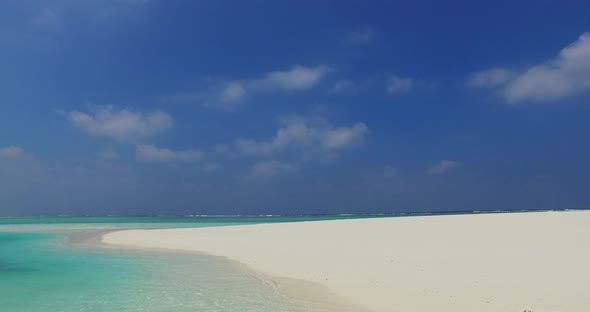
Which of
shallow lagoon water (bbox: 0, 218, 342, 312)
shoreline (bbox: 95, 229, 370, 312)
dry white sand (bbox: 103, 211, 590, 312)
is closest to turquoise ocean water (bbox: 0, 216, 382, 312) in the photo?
shallow lagoon water (bbox: 0, 218, 342, 312)

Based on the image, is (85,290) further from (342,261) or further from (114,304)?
(342,261)

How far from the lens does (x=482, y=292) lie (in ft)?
28.4

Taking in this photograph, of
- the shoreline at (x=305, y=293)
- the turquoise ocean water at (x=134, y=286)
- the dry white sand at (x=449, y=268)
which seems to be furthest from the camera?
the turquoise ocean water at (x=134, y=286)

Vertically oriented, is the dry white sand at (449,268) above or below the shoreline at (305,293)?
above

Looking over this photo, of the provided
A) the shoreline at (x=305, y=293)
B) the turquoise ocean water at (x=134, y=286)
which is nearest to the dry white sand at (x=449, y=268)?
the shoreline at (x=305, y=293)

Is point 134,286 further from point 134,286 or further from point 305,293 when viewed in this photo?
point 305,293

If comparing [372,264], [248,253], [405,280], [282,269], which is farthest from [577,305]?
[248,253]

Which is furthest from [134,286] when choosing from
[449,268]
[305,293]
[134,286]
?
[449,268]

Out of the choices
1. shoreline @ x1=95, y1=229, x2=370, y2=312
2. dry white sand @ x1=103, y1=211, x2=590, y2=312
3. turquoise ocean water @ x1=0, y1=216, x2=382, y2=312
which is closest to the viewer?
dry white sand @ x1=103, y1=211, x2=590, y2=312

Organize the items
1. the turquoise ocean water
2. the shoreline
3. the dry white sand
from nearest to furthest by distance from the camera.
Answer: the dry white sand, the shoreline, the turquoise ocean water

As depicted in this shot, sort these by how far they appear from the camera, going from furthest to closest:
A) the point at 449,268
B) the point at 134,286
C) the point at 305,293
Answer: the point at 134,286, the point at 449,268, the point at 305,293

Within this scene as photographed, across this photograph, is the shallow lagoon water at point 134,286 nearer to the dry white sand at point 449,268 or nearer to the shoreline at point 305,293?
the shoreline at point 305,293

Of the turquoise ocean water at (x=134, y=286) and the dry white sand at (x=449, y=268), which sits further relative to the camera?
the turquoise ocean water at (x=134, y=286)

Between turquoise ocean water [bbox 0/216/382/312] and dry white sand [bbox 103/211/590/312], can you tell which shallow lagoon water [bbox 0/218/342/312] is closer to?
turquoise ocean water [bbox 0/216/382/312]
